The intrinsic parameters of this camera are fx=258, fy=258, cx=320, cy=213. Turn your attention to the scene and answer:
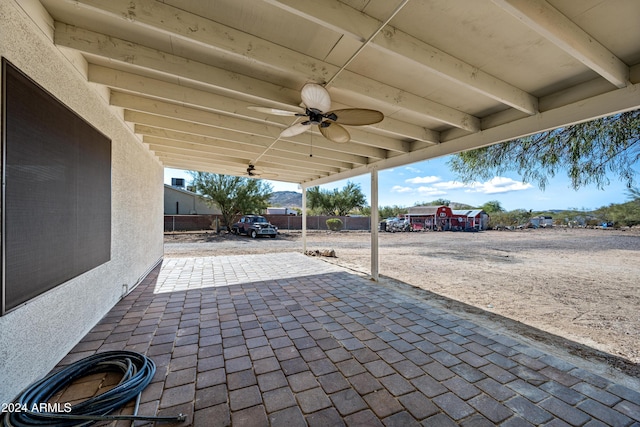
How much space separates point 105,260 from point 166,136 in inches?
92.0

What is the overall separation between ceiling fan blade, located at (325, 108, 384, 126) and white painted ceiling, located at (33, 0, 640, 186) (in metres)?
0.26

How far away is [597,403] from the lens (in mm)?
1693

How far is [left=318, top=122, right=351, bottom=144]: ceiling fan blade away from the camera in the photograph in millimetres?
2790

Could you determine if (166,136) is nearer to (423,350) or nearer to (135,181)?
(135,181)

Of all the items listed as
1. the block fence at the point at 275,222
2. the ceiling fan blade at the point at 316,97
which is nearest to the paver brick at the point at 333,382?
the ceiling fan blade at the point at 316,97

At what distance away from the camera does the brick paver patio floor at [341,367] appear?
1.60 m

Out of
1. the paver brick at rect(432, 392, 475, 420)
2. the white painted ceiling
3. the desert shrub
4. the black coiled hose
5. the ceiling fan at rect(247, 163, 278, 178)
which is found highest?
the white painted ceiling

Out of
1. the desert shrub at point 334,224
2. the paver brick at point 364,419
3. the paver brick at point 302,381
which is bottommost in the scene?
the paver brick at point 364,419

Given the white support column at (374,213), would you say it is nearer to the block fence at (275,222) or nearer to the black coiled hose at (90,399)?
the black coiled hose at (90,399)

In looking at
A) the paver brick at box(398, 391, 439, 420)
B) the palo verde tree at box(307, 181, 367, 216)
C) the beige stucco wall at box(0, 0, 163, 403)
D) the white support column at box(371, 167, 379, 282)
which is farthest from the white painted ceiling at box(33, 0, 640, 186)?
the palo verde tree at box(307, 181, 367, 216)

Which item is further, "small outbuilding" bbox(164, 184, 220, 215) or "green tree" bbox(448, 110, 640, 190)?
"small outbuilding" bbox(164, 184, 220, 215)

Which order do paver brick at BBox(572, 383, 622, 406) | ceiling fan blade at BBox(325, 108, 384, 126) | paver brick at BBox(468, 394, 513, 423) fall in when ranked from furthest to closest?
ceiling fan blade at BBox(325, 108, 384, 126) → paver brick at BBox(572, 383, 622, 406) → paver brick at BBox(468, 394, 513, 423)

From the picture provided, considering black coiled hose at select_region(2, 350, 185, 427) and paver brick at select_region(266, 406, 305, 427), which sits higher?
black coiled hose at select_region(2, 350, 185, 427)

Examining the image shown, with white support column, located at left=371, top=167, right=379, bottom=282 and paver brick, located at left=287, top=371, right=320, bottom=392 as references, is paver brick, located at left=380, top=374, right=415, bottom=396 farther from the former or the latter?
white support column, located at left=371, top=167, right=379, bottom=282
